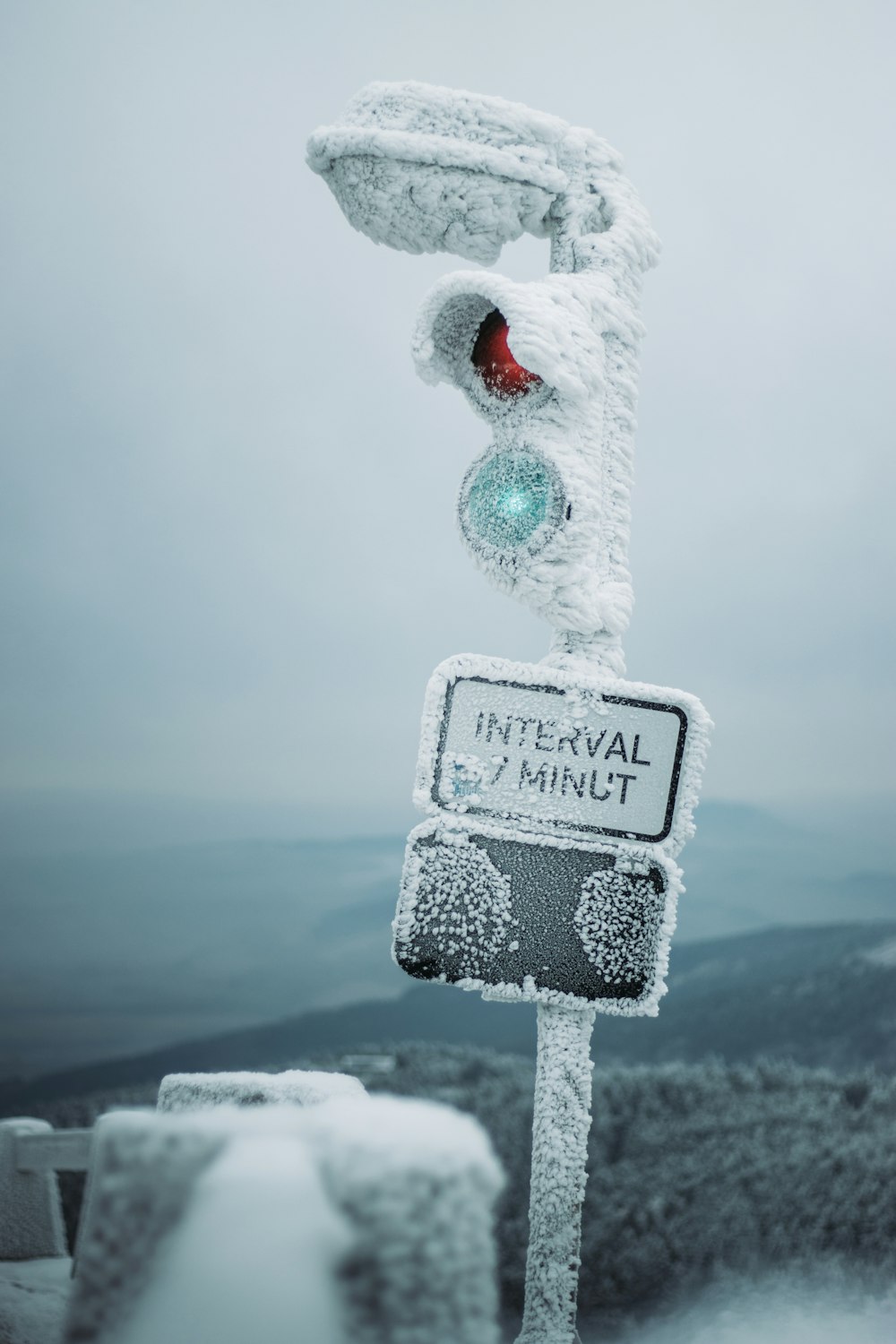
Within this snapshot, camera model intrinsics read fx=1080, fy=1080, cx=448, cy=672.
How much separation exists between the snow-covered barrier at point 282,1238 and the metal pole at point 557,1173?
37.2 inches

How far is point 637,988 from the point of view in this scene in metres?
1.71

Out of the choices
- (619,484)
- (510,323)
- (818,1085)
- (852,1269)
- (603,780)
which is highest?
(510,323)

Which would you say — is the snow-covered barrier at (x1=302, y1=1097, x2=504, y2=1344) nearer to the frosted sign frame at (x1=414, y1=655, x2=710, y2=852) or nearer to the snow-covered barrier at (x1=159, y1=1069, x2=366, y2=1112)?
the snow-covered barrier at (x1=159, y1=1069, x2=366, y2=1112)

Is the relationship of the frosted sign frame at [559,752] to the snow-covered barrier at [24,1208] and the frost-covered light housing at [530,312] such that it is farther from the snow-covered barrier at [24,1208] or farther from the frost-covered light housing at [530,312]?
the snow-covered barrier at [24,1208]

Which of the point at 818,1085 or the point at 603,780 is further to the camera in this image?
the point at 818,1085

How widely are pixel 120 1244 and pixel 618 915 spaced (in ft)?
3.42

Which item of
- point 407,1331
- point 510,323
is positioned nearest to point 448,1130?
point 407,1331

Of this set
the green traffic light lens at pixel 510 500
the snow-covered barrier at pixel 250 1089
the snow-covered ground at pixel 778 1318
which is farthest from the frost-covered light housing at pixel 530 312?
the snow-covered ground at pixel 778 1318

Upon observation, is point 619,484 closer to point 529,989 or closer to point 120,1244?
point 529,989

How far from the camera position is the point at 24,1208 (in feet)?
6.56

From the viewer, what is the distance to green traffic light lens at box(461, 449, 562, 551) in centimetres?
179

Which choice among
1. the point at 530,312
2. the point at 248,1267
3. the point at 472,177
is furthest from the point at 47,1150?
the point at 472,177

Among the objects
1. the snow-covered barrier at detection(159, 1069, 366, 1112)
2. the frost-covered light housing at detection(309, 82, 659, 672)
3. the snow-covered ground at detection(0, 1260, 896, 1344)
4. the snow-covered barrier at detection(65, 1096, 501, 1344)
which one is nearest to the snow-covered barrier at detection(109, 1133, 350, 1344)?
the snow-covered barrier at detection(65, 1096, 501, 1344)

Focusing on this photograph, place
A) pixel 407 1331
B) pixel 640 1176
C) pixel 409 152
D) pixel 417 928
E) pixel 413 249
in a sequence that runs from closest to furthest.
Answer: pixel 407 1331
pixel 417 928
pixel 409 152
pixel 413 249
pixel 640 1176
